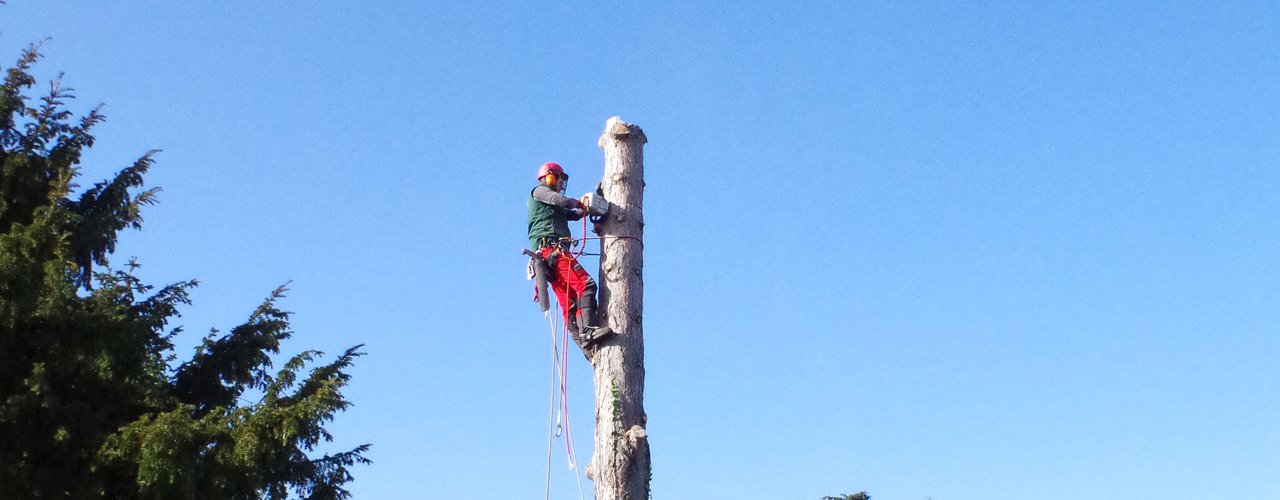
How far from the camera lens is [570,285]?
793 cm

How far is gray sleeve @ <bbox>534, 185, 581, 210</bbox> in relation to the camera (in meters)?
8.08

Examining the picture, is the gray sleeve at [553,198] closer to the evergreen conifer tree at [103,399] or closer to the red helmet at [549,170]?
the red helmet at [549,170]

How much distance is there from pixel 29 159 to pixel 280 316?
2.37 metres

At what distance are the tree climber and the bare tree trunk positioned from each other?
0.34 ft

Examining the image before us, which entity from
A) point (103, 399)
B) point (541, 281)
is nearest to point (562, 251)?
point (541, 281)

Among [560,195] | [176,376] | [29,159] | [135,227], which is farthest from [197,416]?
[560,195]

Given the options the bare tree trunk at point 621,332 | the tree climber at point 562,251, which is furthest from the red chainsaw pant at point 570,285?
the bare tree trunk at point 621,332

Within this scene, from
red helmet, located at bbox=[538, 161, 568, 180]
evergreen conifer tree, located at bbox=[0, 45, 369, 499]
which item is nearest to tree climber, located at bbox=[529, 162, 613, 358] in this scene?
red helmet, located at bbox=[538, 161, 568, 180]

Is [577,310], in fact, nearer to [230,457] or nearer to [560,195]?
[560,195]

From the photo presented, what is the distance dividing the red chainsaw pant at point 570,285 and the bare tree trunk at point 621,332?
0.35ft

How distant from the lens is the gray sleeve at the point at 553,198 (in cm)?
808

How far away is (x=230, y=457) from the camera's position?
8.34 metres

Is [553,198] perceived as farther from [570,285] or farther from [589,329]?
[589,329]

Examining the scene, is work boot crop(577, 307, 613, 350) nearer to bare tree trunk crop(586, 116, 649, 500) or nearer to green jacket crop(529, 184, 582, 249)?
bare tree trunk crop(586, 116, 649, 500)
